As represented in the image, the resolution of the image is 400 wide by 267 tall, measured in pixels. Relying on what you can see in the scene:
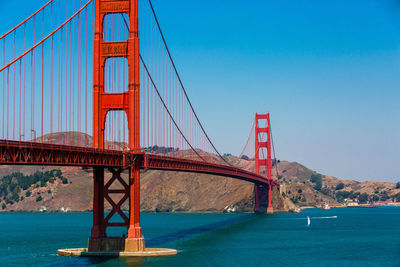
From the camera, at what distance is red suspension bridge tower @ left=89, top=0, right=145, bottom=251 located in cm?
5491

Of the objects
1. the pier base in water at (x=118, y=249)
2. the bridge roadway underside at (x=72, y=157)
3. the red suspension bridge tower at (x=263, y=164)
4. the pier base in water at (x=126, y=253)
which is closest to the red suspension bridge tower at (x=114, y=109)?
the pier base in water at (x=118, y=249)

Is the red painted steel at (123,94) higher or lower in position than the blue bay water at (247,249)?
higher

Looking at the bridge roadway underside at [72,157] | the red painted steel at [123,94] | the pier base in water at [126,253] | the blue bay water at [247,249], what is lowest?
the blue bay water at [247,249]

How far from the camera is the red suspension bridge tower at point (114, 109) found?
54.9 metres

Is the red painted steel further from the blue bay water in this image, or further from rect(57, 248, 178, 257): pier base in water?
the blue bay water

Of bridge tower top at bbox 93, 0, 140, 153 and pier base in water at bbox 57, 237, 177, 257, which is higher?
bridge tower top at bbox 93, 0, 140, 153

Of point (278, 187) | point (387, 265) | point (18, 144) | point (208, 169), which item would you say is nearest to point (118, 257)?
point (18, 144)

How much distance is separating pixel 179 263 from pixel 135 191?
286 inches

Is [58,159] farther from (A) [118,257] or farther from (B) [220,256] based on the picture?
(B) [220,256]

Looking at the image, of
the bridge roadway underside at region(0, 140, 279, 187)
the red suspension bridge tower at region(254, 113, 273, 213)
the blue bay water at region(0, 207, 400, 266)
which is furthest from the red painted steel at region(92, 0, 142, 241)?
the red suspension bridge tower at region(254, 113, 273, 213)

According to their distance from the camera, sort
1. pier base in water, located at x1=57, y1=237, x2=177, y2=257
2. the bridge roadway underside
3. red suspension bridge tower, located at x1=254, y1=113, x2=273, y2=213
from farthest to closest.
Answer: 1. red suspension bridge tower, located at x1=254, y1=113, x2=273, y2=213
2. pier base in water, located at x1=57, y1=237, x2=177, y2=257
3. the bridge roadway underside

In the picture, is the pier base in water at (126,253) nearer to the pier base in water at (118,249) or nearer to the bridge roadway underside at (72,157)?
the pier base in water at (118,249)

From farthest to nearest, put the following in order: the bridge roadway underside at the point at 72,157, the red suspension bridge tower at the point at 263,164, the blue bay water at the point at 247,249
→ 1. the red suspension bridge tower at the point at 263,164
2. the blue bay water at the point at 247,249
3. the bridge roadway underside at the point at 72,157

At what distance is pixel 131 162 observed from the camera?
5544cm
